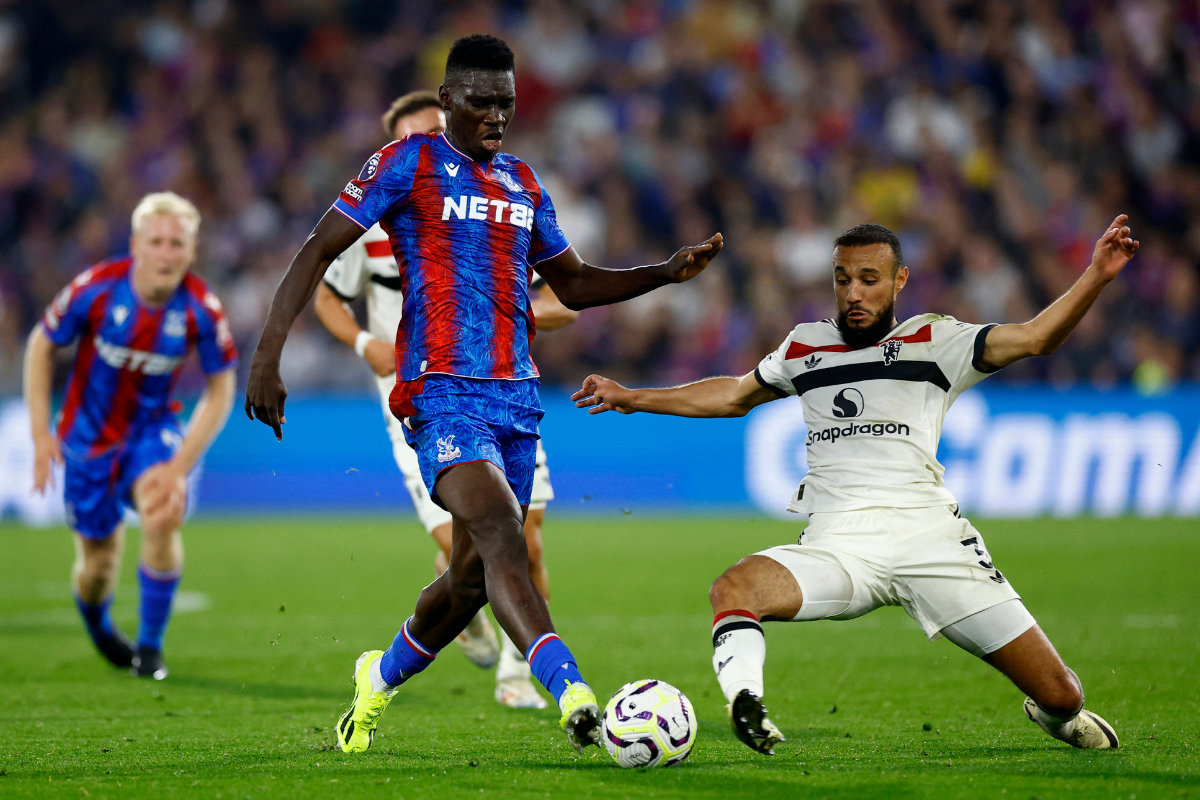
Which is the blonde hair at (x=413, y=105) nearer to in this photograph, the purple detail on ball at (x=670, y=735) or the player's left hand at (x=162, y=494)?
the player's left hand at (x=162, y=494)

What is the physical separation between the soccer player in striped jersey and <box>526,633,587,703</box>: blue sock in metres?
0.50

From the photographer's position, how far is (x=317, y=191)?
17531 mm

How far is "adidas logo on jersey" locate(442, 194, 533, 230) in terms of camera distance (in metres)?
4.48

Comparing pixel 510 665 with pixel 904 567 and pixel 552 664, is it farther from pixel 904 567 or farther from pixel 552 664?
pixel 904 567

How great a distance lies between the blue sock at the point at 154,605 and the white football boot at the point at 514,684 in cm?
199

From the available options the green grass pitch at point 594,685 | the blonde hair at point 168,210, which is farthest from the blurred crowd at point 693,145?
the blonde hair at point 168,210

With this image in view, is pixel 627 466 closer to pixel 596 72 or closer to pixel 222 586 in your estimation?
pixel 222 586

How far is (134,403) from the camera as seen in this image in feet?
23.6

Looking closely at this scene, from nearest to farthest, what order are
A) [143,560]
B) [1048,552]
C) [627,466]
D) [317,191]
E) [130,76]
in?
[143,560] < [1048,552] < [627,466] < [317,191] < [130,76]

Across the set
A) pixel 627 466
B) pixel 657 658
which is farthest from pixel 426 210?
pixel 627 466

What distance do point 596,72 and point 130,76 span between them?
6.50m

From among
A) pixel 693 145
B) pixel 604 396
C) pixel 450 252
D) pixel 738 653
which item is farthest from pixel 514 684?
pixel 693 145

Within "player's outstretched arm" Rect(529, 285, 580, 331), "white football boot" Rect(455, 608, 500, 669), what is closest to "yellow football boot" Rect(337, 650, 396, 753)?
"white football boot" Rect(455, 608, 500, 669)

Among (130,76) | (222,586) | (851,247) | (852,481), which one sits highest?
(130,76)
